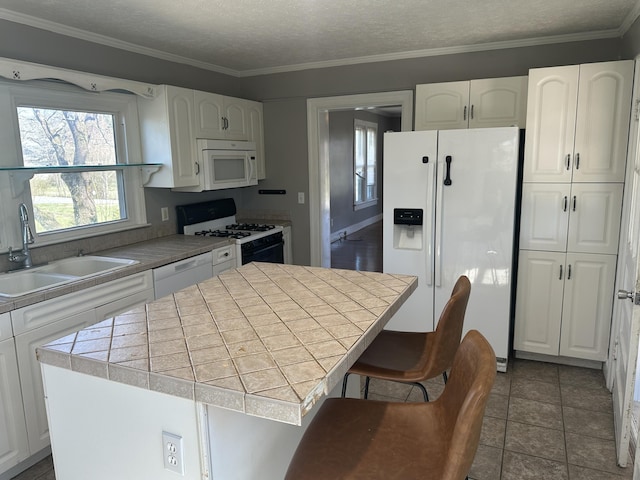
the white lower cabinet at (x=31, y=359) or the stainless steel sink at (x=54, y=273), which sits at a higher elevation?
the stainless steel sink at (x=54, y=273)

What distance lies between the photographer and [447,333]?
5.84 feet

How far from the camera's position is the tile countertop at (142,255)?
7.09ft

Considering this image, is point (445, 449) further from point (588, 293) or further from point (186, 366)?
point (588, 293)

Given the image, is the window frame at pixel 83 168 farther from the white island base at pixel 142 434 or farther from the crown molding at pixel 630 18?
the crown molding at pixel 630 18

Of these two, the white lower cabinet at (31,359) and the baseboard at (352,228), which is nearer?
the white lower cabinet at (31,359)

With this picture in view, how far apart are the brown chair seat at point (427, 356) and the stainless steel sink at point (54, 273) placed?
1650 millimetres

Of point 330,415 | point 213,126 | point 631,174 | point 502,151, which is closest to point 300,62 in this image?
point 213,126

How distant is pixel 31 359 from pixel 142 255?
39.1 inches

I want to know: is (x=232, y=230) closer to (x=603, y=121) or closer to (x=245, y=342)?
(x=245, y=342)

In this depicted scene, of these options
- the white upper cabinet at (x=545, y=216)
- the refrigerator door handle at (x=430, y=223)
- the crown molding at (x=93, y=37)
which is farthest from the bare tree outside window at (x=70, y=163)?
the white upper cabinet at (x=545, y=216)

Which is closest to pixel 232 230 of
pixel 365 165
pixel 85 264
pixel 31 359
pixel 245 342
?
pixel 85 264

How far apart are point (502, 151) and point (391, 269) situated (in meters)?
1.14

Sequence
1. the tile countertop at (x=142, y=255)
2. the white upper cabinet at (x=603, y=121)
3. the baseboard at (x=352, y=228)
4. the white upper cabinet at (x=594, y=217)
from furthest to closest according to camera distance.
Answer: the baseboard at (x=352, y=228)
the white upper cabinet at (x=594, y=217)
the white upper cabinet at (x=603, y=121)
the tile countertop at (x=142, y=255)

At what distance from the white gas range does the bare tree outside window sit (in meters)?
0.61
